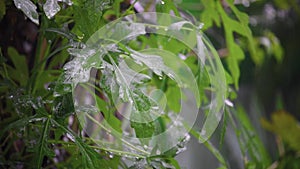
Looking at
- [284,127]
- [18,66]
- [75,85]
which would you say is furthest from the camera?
[284,127]

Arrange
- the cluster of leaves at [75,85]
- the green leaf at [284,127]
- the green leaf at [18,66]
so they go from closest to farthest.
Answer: the cluster of leaves at [75,85] → the green leaf at [18,66] → the green leaf at [284,127]

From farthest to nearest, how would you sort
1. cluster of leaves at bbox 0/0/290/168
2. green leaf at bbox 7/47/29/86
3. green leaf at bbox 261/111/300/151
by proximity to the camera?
1. green leaf at bbox 261/111/300/151
2. green leaf at bbox 7/47/29/86
3. cluster of leaves at bbox 0/0/290/168

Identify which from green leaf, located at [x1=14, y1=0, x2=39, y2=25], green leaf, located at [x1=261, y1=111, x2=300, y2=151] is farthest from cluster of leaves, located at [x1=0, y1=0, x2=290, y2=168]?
green leaf, located at [x1=261, y1=111, x2=300, y2=151]

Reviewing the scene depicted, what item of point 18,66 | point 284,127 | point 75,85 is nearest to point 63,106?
point 75,85

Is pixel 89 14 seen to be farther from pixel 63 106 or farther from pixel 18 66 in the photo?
pixel 18 66

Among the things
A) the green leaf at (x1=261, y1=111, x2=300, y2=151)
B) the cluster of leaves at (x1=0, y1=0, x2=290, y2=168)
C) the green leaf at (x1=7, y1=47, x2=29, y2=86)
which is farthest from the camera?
the green leaf at (x1=261, y1=111, x2=300, y2=151)

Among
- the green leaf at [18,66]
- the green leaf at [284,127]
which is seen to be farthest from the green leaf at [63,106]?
the green leaf at [284,127]

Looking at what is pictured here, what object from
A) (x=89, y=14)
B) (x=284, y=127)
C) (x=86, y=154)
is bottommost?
(x=284, y=127)

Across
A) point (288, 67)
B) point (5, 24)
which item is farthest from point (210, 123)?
point (288, 67)

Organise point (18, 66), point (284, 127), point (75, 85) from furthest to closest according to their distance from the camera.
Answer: point (284, 127)
point (18, 66)
point (75, 85)

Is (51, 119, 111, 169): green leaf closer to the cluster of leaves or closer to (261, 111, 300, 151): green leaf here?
the cluster of leaves

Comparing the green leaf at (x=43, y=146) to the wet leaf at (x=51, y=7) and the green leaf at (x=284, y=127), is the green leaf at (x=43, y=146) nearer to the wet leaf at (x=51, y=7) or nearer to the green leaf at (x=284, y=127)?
the wet leaf at (x=51, y=7)

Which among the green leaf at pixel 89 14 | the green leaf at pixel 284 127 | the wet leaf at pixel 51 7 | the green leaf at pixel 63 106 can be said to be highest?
the wet leaf at pixel 51 7

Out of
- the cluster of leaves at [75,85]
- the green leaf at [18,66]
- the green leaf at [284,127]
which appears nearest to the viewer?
the cluster of leaves at [75,85]
